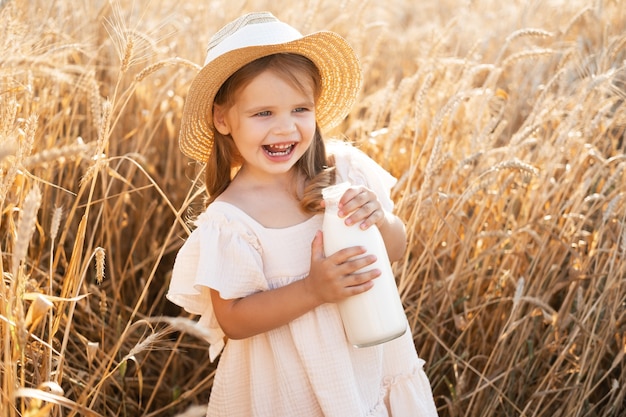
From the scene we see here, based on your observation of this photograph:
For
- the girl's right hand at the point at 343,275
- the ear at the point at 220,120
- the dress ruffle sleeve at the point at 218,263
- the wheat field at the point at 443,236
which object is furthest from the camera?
the wheat field at the point at 443,236

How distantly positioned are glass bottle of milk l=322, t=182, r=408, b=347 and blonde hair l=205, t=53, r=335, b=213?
0.58 feet

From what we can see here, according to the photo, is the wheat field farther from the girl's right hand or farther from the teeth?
the girl's right hand

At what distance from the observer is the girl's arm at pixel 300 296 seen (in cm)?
164

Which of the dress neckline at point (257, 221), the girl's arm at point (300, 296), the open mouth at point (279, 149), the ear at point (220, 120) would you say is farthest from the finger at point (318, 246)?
the ear at point (220, 120)

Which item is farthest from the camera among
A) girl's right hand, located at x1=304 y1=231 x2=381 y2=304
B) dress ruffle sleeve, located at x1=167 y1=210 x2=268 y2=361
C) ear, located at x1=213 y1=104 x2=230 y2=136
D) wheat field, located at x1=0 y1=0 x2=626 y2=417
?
wheat field, located at x1=0 y1=0 x2=626 y2=417

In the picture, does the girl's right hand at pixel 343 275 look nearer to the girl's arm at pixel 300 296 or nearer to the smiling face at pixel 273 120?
the girl's arm at pixel 300 296

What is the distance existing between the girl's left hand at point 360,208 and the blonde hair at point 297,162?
0.18 metres

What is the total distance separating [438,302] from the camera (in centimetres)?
254

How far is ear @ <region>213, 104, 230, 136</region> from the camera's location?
191 centimetres

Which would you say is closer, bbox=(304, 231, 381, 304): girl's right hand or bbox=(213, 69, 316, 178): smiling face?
bbox=(304, 231, 381, 304): girl's right hand

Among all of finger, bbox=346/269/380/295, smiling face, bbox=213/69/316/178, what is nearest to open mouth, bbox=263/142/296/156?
smiling face, bbox=213/69/316/178

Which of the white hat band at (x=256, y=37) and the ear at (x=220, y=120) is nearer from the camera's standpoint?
the white hat band at (x=256, y=37)

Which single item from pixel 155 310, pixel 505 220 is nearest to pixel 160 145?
pixel 155 310

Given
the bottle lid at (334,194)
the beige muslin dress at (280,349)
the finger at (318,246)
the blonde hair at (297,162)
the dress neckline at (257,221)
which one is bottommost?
the beige muslin dress at (280,349)
